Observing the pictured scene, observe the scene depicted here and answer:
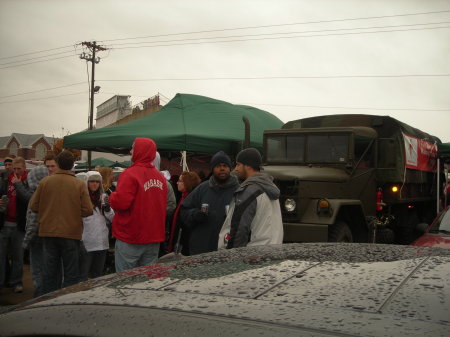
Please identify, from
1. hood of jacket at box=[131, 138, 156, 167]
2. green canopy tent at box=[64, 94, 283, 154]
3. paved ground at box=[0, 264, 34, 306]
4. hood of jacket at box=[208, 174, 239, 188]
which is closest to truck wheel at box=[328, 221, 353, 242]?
green canopy tent at box=[64, 94, 283, 154]

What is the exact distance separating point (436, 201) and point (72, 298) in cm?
1178

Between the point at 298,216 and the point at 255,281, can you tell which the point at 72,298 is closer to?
the point at 255,281

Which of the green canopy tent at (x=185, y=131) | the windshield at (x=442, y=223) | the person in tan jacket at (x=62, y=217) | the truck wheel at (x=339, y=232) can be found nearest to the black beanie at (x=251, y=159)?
the person in tan jacket at (x=62, y=217)

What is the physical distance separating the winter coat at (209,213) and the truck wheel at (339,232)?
3.13 m

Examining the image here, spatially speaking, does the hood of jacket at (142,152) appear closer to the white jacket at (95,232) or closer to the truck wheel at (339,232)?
the white jacket at (95,232)

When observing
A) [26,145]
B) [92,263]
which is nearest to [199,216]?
[92,263]

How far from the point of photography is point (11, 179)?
6047 mm

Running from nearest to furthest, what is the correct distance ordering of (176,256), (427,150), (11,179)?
1. (176,256)
2. (11,179)
3. (427,150)

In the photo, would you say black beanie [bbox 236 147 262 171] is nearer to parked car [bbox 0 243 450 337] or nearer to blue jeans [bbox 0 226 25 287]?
parked car [bbox 0 243 450 337]

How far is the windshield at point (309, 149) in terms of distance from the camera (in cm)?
816

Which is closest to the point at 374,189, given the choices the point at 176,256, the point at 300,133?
the point at 300,133

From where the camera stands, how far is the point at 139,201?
443 cm

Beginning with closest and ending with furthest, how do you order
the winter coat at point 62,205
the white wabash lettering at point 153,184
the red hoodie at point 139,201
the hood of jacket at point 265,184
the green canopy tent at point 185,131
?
1. the hood of jacket at point 265,184
2. the red hoodie at point 139,201
3. the white wabash lettering at point 153,184
4. the winter coat at point 62,205
5. the green canopy tent at point 185,131

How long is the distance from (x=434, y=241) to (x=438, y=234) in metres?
0.38
